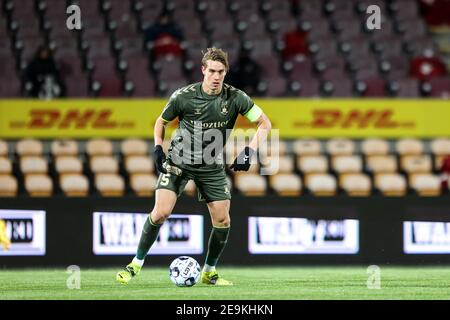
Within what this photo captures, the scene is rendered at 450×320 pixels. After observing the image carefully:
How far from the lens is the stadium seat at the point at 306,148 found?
49.2ft

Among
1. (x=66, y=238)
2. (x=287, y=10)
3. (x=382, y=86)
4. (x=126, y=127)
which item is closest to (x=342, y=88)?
(x=382, y=86)

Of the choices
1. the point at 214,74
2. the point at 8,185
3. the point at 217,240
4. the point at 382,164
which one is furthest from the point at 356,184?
the point at 214,74

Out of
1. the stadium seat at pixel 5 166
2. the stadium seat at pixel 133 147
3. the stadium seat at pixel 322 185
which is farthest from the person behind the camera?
the stadium seat at pixel 133 147

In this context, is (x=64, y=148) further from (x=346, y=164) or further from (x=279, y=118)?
(x=346, y=164)

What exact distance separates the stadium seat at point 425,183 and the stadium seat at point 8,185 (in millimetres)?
4953

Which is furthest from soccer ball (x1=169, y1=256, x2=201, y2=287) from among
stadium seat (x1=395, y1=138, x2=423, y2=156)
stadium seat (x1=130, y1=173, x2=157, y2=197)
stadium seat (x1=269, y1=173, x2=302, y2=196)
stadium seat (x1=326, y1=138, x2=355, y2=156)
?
stadium seat (x1=395, y1=138, x2=423, y2=156)

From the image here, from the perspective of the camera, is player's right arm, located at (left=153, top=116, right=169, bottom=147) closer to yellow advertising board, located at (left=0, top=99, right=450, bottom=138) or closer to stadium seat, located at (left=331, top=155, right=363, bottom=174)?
yellow advertising board, located at (left=0, top=99, right=450, bottom=138)

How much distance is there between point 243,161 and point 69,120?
20.1 ft

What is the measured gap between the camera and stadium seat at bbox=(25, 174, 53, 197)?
13.4 meters

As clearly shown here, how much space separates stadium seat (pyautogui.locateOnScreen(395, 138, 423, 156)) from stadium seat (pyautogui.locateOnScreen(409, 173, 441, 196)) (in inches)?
23.2

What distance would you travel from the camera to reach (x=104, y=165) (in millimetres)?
14281

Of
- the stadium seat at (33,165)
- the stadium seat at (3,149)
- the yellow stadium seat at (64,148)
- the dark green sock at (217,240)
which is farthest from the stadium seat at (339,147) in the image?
the dark green sock at (217,240)

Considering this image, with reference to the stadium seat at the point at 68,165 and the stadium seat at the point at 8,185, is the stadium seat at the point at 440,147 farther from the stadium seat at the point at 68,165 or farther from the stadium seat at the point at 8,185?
the stadium seat at the point at 8,185

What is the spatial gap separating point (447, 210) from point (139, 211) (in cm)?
338
